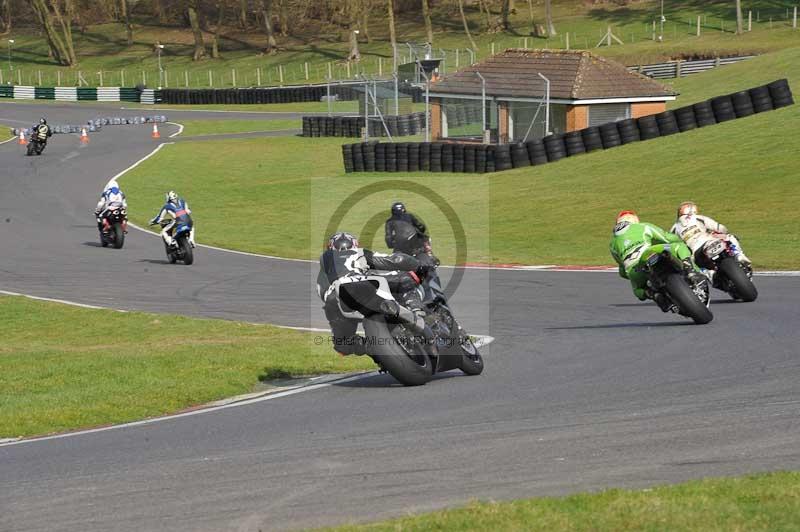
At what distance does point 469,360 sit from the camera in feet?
37.8

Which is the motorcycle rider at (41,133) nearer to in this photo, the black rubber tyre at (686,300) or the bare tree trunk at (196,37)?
the black rubber tyre at (686,300)

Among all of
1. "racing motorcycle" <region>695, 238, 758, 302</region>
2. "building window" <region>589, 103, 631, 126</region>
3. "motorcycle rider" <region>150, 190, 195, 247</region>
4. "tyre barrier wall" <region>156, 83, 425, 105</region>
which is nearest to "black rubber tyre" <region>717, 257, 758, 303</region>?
"racing motorcycle" <region>695, 238, 758, 302</region>

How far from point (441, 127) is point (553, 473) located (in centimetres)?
3768

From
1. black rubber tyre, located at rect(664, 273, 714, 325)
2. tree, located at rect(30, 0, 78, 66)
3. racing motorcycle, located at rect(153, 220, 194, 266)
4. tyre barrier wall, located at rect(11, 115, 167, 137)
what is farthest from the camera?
tree, located at rect(30, 0, 78, 66)

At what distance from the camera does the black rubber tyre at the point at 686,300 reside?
43.9ft

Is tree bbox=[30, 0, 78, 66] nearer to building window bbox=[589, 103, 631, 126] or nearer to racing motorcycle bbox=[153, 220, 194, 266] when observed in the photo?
Answer: building window bbox=[589, 103, 631, 126]

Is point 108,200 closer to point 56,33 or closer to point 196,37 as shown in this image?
point 196,37

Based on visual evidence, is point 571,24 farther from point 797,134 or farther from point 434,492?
point 434,492

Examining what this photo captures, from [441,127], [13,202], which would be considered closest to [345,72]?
[441,127]

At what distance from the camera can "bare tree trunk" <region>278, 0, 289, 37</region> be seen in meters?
100

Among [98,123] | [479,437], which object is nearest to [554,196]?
[479,437]

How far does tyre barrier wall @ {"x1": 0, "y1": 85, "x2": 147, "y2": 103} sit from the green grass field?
8056 cm

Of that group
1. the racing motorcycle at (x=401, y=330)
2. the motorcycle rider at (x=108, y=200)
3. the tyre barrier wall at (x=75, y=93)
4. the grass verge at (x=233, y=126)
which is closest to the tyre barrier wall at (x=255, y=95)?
the tyre barrier wall at (x=75, y=93)

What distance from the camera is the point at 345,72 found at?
284 feet
